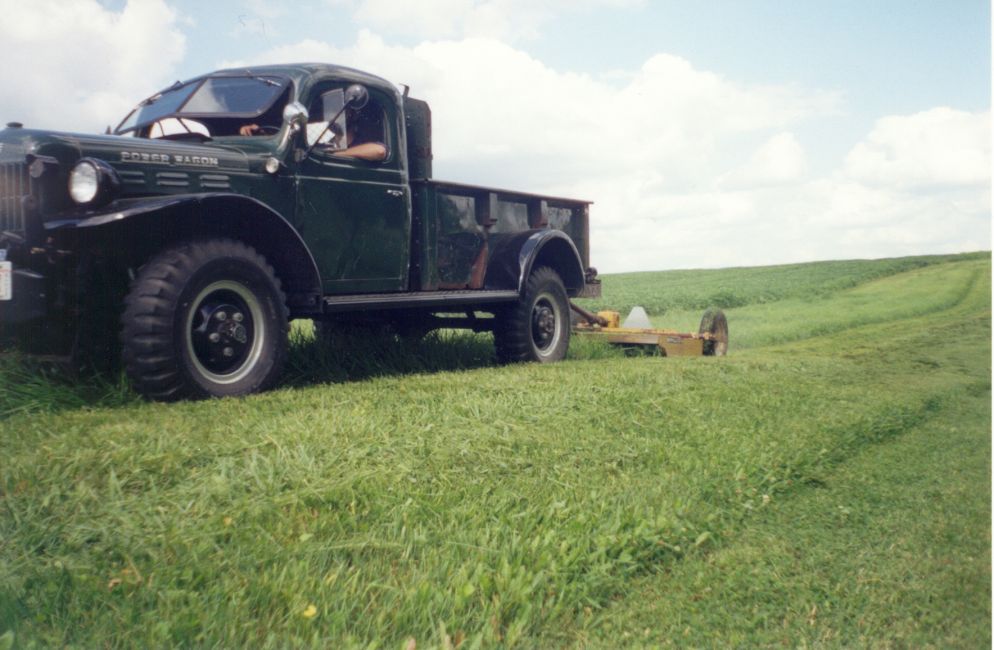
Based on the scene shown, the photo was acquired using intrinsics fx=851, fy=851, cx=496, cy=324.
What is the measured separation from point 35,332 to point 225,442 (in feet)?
5.56

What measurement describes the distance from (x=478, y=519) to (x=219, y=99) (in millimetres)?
4134

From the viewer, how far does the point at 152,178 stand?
5023 millimetres

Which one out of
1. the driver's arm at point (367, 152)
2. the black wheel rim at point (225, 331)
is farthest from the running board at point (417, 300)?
the driver's arm at point (367, 152)

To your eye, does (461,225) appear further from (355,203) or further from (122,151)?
(122,151)

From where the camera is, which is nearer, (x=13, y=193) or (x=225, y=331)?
(x=13, y=193)

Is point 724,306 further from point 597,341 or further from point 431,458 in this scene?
point 431,458

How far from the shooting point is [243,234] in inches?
211

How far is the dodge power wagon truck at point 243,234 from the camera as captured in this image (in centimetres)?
463

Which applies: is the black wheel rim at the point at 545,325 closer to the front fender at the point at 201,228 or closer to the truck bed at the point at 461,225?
the truck bed at the point at 461,225

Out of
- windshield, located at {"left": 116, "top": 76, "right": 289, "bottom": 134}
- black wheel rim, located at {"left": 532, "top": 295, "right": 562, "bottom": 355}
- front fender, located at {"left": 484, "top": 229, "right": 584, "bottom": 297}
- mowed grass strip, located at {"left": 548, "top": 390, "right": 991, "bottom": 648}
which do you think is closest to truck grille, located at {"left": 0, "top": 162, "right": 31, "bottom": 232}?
windshield, located at {"left": 116, "top": 76, "right": 289, "bottom": 134}

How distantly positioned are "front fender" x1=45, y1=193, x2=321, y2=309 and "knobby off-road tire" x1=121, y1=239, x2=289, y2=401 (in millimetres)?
185

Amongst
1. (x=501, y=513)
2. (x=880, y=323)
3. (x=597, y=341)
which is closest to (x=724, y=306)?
(x=880, y=323)

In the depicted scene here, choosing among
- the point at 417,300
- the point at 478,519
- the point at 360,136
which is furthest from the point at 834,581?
the point at 360,136

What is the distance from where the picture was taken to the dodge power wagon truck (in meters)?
4.63
